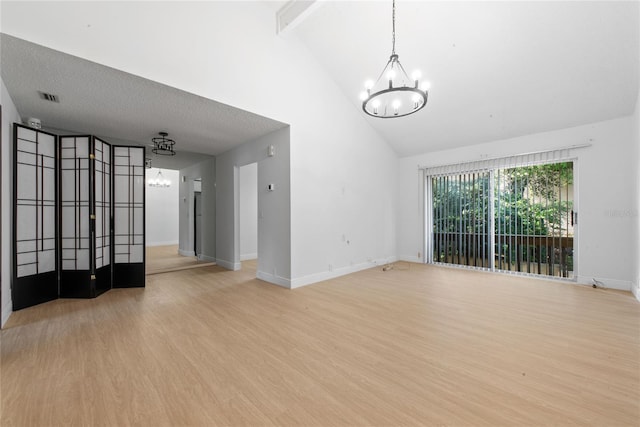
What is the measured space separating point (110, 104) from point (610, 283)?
8339 mm

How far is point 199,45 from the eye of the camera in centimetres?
336

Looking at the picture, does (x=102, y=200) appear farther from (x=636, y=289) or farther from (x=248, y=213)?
(x=636, y=289)

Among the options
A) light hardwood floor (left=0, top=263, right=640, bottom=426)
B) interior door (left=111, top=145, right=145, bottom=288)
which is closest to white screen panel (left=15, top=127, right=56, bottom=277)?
light hardwood floor (left=0, top=263, right=640, bottom=426)

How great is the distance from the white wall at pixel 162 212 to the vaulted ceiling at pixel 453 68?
7.00 meters

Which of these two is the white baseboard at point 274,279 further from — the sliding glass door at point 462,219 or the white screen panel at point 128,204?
the sliding glass door at point 462,219

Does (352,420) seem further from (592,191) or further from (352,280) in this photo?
(592,191)

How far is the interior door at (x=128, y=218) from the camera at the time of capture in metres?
4.62

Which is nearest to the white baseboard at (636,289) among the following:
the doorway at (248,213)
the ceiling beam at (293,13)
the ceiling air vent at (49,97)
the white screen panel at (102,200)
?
the ceiling beam at (293,13)

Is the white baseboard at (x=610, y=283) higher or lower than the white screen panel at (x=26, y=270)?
lower

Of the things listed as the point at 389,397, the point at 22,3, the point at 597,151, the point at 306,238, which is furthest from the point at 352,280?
the point at 22,3

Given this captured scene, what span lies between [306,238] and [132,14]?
3.72 meters

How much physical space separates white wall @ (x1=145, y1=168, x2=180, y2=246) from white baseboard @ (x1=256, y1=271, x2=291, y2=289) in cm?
808

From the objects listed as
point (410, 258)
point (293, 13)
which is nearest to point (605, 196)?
point (410, 258)

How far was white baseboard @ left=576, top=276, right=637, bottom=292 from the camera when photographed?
4363 mm
